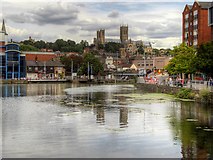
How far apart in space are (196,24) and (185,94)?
43.7 meters

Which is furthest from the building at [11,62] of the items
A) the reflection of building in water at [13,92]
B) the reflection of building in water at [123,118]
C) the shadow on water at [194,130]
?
the shadow on water at [194,130]

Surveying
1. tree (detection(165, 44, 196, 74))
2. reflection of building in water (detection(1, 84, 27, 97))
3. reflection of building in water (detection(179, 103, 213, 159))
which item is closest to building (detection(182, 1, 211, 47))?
tree (detection(165, 44, 196, 74))

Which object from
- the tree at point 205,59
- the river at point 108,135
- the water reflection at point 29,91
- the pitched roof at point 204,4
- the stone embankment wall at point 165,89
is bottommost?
the river at point 108,135

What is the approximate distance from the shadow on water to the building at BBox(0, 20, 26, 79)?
11588cm

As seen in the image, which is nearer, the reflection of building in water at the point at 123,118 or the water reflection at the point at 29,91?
the reflection of building in water at the point at 123,118

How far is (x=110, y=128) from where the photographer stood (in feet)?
82.9

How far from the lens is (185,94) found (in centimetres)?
5053

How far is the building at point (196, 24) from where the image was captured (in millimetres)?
87062

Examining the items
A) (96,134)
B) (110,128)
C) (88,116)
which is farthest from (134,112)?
(96,134)

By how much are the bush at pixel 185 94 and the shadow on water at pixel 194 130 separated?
35.9 ft

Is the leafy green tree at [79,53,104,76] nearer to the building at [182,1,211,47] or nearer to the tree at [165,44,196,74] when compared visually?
the building at [182,1,211,47]

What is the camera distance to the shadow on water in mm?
18375

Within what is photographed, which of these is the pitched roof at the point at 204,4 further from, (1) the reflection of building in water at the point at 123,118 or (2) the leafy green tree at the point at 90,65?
(2) the leafy green tree at the point at 90,65

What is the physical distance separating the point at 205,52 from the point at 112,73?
5677 inches
